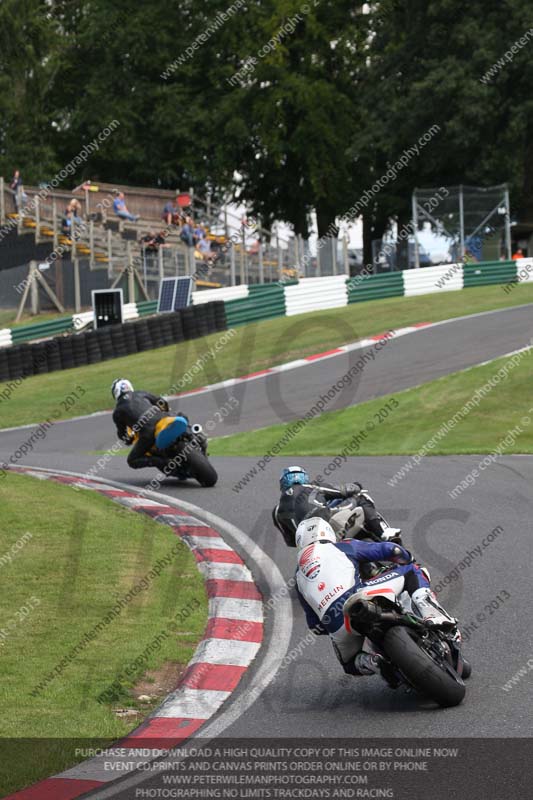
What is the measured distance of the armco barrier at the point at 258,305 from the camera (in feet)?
97.1

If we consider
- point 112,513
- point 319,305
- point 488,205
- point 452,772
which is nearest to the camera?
point 452,772

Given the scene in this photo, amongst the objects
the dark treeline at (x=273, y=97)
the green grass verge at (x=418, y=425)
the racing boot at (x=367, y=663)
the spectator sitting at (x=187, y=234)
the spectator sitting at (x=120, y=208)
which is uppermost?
the dark treeline at (x=273, y=97)

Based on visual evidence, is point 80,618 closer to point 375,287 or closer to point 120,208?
point 375,287

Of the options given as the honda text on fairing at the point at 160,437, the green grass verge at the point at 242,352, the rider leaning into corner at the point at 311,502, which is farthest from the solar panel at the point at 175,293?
the rider leaning into corner at the point at 311,502

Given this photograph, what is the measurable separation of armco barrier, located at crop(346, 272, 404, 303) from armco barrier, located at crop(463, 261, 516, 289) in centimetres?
210

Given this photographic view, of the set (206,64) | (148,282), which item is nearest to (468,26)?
(206,64)

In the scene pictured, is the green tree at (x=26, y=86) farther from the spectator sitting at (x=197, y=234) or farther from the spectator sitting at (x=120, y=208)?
the spectator sitting at (x=197, y=234)

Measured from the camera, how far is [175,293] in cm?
2977

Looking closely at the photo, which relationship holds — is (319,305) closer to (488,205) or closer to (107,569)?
(488,205)

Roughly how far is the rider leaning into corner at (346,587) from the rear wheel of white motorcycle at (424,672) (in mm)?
212

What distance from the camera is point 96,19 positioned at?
158 ft

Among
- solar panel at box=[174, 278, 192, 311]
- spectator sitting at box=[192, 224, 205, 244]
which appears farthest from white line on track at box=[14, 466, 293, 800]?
spectator sitting at box=[192, 224, 205, 244]

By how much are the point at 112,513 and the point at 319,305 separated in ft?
66.9

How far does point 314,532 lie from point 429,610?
981 millimetres
